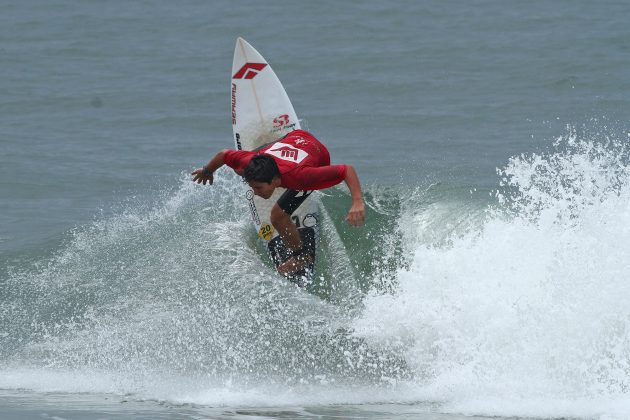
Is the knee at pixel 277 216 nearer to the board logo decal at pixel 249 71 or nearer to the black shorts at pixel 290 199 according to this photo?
the black shorts at pixel 290 199

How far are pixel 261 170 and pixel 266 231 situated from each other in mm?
1964

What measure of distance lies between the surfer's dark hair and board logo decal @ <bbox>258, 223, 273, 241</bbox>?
183cm

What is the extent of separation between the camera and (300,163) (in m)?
6.86

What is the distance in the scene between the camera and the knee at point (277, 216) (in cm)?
752

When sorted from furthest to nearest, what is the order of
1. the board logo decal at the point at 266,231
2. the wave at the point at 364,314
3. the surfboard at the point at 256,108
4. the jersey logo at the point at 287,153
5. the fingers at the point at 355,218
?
the surfboard at the point at 256,108, the board logo decal at the point at 266,231, the jersey logo at the point at 287,153, the fingers at the point at 355,218, the wave at the point at 364,314

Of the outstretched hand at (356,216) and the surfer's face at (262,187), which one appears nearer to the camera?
the outstretched hand at (356,216)

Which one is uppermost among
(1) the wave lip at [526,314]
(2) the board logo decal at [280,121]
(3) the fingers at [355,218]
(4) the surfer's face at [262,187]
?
(2) the board logo decal at [280,121]

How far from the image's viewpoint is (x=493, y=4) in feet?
67.5

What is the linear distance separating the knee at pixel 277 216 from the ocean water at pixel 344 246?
530 mm

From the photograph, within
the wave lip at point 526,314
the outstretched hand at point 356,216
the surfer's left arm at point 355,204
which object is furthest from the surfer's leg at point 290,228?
the outstretched hand at point 356,216

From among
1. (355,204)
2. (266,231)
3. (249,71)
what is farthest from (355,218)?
(249,71)

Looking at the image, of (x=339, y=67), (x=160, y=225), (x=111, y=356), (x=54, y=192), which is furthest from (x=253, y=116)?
(x=339, y=67)

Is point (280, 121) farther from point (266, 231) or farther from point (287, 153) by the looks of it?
point (287, 153)

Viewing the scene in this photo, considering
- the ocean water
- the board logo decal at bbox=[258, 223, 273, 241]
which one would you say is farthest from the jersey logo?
the board logo decal at bbox=[258, 223, 273, 241]
